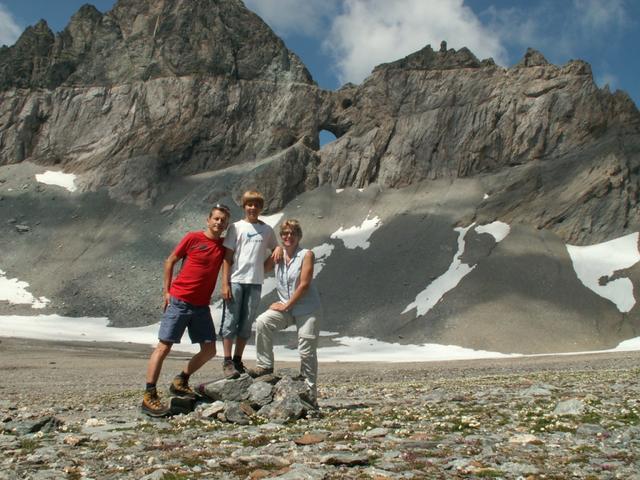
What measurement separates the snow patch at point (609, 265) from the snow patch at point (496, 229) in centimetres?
725

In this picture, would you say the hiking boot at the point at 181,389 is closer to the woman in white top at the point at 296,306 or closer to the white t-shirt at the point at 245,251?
the woman in white top at the point at 296,306

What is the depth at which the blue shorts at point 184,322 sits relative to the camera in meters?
11.4

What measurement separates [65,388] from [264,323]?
16.2 meters

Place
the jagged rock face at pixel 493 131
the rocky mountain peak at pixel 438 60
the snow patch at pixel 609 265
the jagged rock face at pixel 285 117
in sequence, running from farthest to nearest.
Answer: the rocky mountain peak at pixel 438 60 → the jagged rock face at pixel 285 117 → the jagged rock face at pixel 493 131 → the snow patch at pixel 609 265

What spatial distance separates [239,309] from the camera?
11.9 meters

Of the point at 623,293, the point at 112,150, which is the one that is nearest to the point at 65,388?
the point at 623,293

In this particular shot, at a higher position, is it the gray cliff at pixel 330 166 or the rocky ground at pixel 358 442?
the gray cliff at pixel 330 166

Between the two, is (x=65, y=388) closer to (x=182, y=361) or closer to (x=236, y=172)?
(x=182, y=361)

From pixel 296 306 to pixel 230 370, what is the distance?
5.91 feet

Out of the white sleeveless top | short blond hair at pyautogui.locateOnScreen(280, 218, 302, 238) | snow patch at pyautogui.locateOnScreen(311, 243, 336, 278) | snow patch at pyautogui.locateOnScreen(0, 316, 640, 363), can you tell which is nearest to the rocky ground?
the white sleeveless top

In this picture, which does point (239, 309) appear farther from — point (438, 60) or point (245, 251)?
point (438, 60)

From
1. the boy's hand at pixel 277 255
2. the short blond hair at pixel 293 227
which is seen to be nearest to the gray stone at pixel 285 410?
the boy's hand at pixel 277 255

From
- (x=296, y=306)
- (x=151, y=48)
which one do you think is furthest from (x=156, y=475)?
(x=151, y=48)

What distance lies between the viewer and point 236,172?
315 ft
